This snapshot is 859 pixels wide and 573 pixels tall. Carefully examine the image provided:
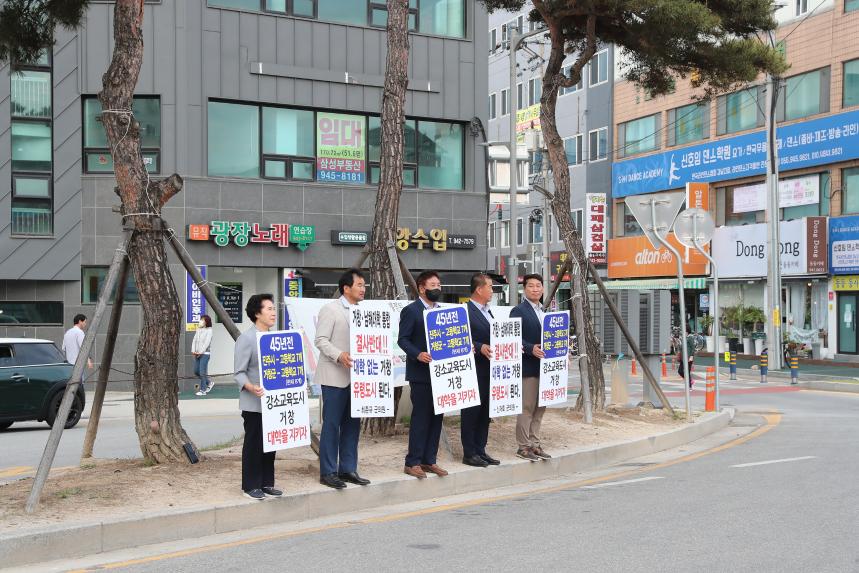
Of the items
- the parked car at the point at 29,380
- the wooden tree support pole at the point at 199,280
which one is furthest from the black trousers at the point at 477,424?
the parked car at the point at 29,380

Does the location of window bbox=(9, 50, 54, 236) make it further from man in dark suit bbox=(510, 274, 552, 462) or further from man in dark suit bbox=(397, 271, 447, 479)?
man in dark suit bbox=(397, 271, 447, 479)

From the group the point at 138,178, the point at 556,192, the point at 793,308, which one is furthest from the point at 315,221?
the point at 793,308

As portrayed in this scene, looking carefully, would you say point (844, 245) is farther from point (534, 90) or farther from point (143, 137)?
point (534, 90)

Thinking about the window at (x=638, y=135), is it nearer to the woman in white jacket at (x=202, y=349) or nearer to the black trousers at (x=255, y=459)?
the woman in white jacket at (x=202, y=349)

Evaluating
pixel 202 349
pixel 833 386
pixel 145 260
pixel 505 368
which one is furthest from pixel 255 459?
pixel 833 386

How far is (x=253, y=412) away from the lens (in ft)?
30.1

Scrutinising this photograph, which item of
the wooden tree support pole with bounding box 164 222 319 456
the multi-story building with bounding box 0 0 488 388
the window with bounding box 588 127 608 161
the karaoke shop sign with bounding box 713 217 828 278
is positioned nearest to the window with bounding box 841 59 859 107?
the karaoke shop sign with bounding box 713 217 828 278

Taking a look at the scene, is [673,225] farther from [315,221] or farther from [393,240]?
[315,221]

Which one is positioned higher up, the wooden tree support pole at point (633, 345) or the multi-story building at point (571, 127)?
the multi-story building at point (571, 127)

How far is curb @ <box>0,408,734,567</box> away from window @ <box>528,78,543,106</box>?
5010 centimetres

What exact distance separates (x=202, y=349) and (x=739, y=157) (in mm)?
26526

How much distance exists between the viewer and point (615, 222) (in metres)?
53.0

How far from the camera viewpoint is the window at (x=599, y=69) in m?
A: 53.3

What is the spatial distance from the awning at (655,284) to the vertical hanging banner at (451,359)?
35.8m
